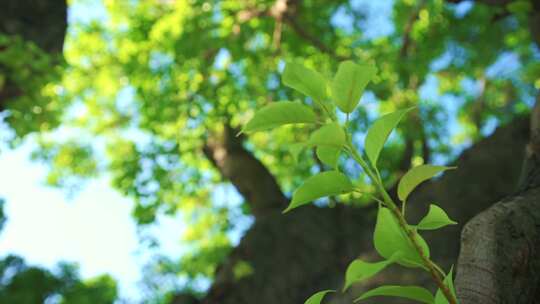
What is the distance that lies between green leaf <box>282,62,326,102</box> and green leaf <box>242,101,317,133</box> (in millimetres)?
29

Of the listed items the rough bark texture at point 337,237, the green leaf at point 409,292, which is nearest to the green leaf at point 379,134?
the green leaf at point 409,292

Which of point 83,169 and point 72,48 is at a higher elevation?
point 72,48

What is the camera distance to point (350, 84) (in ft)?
3.21

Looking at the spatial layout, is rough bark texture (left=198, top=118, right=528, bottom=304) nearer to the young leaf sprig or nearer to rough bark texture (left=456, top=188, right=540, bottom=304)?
rough bark texture (left=456, top=188, right=540, bottom=304)

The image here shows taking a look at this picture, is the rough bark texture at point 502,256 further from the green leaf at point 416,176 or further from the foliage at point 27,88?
the foliage at point 27,88

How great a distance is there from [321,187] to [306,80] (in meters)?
0.18

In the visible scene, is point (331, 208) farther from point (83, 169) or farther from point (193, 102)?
point (83, 169)

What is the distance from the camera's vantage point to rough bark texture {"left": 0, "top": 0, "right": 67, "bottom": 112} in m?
4.18

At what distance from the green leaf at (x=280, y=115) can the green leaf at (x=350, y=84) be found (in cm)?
6

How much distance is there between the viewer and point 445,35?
295 inches

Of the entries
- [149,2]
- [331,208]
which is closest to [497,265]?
[331,208]

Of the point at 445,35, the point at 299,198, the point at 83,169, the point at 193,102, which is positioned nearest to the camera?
the point at 299,198

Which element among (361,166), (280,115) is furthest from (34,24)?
(361,166)

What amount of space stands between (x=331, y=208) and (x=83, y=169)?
5.52m
